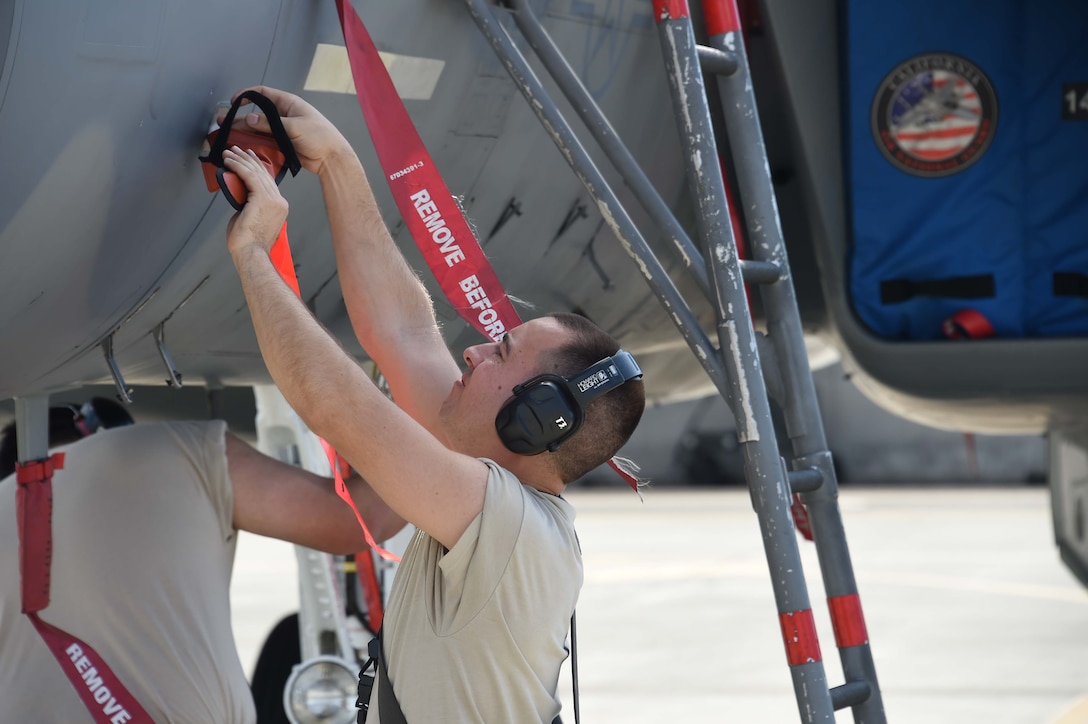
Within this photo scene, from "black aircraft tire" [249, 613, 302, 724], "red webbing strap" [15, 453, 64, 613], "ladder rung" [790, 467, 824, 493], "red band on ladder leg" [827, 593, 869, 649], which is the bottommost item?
"black aircraft tire" [249, 613, 302, 724]

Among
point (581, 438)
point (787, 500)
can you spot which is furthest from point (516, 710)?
point (787, 500)

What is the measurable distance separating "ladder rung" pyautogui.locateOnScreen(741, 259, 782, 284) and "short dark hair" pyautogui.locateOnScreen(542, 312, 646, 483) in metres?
0.46

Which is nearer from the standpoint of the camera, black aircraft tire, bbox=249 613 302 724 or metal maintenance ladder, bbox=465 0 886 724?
metal maintenance ladder, bbox=465 0 886 724

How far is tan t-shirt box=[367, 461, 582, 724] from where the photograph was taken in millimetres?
1731

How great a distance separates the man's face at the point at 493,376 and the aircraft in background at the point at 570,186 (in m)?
0.41

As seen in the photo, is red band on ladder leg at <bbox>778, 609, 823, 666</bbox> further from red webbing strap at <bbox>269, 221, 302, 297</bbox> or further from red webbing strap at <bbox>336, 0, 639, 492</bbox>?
red webbing strap at <bbox>269, 221, 302, 297</bbox>

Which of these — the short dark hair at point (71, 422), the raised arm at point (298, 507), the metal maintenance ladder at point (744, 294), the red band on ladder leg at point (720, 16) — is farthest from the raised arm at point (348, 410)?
the short dark hair at point (71, 422)

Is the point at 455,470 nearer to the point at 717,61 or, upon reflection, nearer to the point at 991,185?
the point at 717,61

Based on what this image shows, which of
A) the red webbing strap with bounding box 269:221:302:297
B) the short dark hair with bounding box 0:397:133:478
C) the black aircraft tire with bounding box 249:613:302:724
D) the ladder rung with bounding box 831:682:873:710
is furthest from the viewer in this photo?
the black aircraft tire with bounding box 249:613:302:724

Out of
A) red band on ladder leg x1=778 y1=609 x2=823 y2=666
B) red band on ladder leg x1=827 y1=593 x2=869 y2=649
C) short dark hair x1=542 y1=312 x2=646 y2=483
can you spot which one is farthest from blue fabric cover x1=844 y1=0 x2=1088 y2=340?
short dark hair x1=542 y1=312 x2=646 y2=483

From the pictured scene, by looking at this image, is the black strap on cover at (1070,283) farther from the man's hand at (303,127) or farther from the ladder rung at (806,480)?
the man's hand at (303,127)

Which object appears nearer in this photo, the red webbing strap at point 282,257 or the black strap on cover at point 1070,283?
the red webbing strap at point 282,257

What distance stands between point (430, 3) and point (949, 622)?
7671 mm

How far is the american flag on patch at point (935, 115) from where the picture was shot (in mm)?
3045
